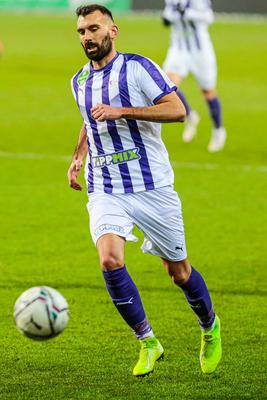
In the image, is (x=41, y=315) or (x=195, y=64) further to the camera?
(x=195, y=64)

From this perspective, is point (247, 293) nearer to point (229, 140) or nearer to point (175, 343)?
point (175, 343)

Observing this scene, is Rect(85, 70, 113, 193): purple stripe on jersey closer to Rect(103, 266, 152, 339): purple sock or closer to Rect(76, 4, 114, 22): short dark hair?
Rect(76, 4, 114, 22): short dark hair

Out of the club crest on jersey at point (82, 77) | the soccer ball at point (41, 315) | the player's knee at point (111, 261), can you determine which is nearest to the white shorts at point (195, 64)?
the club crest on jersey at point (82, 77)

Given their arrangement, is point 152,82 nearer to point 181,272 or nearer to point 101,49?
point 101,49

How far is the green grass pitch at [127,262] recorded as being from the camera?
23.5 feet

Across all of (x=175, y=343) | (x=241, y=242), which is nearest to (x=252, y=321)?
(x=175, y=343)

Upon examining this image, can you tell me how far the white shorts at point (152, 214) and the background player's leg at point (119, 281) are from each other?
219mm

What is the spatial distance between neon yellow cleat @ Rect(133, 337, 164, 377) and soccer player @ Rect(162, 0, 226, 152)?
10.3 meters

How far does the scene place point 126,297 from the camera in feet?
23.2

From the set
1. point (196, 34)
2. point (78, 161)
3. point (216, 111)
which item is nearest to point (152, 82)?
point (78, 161)

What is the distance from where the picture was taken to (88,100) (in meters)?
7.36

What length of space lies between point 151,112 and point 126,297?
1.17 m

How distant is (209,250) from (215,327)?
3.57m

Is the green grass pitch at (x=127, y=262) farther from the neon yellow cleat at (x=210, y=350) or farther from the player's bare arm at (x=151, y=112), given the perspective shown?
the player's bare arm at (x=151, y=112)
